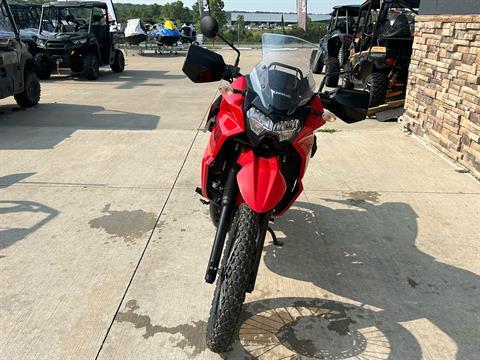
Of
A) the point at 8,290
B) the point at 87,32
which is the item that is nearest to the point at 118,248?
the point at 8,290

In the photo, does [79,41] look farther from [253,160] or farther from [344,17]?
[253,160]

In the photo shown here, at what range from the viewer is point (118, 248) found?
10.8 ft

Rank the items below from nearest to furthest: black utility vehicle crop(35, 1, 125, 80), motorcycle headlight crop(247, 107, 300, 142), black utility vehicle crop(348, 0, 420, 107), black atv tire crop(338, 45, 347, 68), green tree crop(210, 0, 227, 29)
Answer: motorcycle headlight crop(247, 107, 300, 142) < black utility vehicle crop(348, 0, 420, 107) < black atv tire crop(338, 45, 347, 68) < black utility vehicle crop(35, 1, 125, 80) < green tree crop(210, 0, 227, 29)

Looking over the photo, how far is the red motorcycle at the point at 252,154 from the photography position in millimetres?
2197

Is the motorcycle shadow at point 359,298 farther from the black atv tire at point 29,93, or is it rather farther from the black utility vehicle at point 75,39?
the black utility vehicle at point 75,39

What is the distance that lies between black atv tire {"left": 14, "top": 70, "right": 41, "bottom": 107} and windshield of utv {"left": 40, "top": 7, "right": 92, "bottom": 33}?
5.19 m

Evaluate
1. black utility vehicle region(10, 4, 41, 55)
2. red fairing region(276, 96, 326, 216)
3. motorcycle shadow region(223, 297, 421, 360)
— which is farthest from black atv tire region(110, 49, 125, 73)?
motorcycle shadow region(223, 297, 421, 360)

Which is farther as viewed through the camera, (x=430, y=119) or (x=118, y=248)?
(x=430, y=119)

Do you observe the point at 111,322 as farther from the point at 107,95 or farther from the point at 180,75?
the point at 180,75

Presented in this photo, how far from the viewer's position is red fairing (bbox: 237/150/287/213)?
2217 mm

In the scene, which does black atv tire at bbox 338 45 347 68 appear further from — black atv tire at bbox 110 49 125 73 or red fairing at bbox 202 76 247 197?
red fairing at bbox 202 76 247 197

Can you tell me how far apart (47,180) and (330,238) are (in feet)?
9.50

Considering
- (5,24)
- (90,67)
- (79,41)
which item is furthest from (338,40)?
(5,24)

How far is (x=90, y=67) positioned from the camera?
40.3 ft
